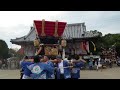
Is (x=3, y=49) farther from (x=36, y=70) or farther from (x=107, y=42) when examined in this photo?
(x=36, y=70)

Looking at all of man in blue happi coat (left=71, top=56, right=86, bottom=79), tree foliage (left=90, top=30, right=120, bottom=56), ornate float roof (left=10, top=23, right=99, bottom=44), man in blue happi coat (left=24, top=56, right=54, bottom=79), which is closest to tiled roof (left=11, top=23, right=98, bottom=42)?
ornate float roof (left=10, top=23, right=99, bottom=44)

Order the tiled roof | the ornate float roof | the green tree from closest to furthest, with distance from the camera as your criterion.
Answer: the ornate float roof → the tiled roof → the green tree

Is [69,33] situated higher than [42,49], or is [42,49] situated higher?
[69,33]

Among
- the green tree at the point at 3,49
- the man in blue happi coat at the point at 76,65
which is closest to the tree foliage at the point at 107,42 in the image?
the green tree at the point at 3,49

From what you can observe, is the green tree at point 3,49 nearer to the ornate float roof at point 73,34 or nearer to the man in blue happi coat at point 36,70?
the ornate float roof at point 73,34

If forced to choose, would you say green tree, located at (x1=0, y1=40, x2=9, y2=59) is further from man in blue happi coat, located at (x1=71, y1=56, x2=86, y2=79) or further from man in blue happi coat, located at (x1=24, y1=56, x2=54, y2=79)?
man in blue happi coat, located at (x1=24, y1=56, x2=54, y2=79)

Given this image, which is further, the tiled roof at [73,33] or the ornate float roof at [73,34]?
the tiled roof at [73,33]

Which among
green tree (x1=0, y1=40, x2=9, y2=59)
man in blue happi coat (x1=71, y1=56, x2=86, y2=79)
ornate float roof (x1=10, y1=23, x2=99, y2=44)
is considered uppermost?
ornate float roof (x1=10, y1=23, x2=99, y2=44)

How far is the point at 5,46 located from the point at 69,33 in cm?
665
